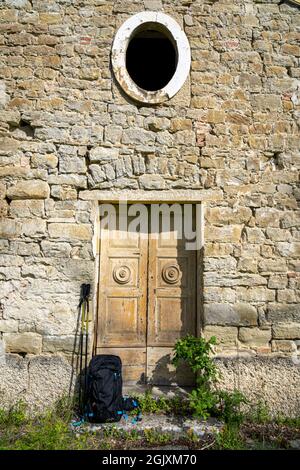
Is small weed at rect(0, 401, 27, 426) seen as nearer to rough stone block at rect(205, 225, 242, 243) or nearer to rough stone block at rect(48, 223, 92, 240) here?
rough stone block at rect(48, 223, 92, 240)

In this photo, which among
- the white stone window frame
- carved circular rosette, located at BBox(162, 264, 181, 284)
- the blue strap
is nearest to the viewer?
the blue strap

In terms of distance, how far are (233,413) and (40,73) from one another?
4.09m

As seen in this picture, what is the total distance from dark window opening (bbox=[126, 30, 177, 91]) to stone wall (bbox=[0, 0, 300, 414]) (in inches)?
25.9

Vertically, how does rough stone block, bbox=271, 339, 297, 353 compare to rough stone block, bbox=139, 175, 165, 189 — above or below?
below

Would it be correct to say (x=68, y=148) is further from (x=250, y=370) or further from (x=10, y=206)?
(x=250, y=370)

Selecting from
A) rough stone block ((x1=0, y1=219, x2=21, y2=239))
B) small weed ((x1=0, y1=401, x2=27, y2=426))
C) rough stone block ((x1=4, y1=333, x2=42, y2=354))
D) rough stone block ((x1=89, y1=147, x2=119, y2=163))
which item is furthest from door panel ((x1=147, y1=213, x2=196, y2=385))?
rough stone block ((x1=0, y1=219, x2=21, y2=239))

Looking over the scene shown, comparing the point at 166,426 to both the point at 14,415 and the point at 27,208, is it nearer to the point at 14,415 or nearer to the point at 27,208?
the point at 14,415

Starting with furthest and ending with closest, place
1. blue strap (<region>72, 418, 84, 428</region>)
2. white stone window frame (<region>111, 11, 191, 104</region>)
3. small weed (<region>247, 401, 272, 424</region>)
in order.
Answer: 1. white stone window frame (<region>111, 11, 191, 104</region>)
2. small weed (<region>247, 401, 272, 424</region>)
3. blue strap (<region>72, 418, 84, 428</region>)

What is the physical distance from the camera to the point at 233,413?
343 centimetres

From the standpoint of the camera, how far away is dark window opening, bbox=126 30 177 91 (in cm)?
464

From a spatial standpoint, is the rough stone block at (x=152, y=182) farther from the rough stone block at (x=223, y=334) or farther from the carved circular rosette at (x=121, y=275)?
the rough stone block at (x=223, y=334)

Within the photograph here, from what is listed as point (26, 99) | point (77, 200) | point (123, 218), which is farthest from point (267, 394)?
point (26, 99)

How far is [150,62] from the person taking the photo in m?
4.91

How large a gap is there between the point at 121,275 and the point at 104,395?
1.25m
